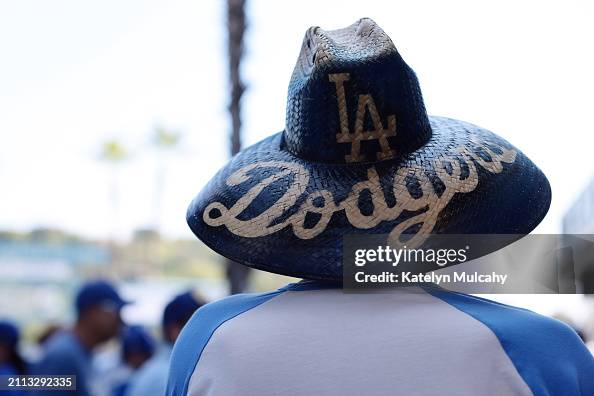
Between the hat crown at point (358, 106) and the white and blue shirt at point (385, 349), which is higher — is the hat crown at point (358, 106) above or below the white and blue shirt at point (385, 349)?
→ above

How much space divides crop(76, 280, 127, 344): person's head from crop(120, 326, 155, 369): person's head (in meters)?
0.79

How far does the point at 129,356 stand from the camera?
5.95 metres

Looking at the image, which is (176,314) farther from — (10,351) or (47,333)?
(47,333)

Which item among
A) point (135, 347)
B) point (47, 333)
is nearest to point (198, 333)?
point (135, 347)

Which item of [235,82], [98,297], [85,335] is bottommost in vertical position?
[85,335]

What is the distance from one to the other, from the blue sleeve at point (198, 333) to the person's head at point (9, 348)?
427cm

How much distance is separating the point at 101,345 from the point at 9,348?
923mm

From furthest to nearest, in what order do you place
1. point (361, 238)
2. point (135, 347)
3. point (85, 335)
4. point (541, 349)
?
point (135, 347) → point (85, 335) → point (361, 238) → point (541, 349)

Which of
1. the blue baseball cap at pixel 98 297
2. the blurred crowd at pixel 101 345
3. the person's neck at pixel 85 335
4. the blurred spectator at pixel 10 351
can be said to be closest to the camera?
the blurred crowd at pixel 101 345

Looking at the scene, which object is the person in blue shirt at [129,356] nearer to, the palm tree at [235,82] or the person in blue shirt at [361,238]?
the palm tree at [235,82]

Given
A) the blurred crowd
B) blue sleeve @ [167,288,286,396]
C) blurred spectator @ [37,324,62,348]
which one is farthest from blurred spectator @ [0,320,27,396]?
blue sleeve @ [167,288,286,396]

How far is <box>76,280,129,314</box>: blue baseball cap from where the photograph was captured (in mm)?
4988

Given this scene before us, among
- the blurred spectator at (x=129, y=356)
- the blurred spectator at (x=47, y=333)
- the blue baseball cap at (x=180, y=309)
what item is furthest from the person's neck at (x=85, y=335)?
the blurred spectator at (x=47, y=333)

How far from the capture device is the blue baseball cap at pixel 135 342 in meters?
5.94
